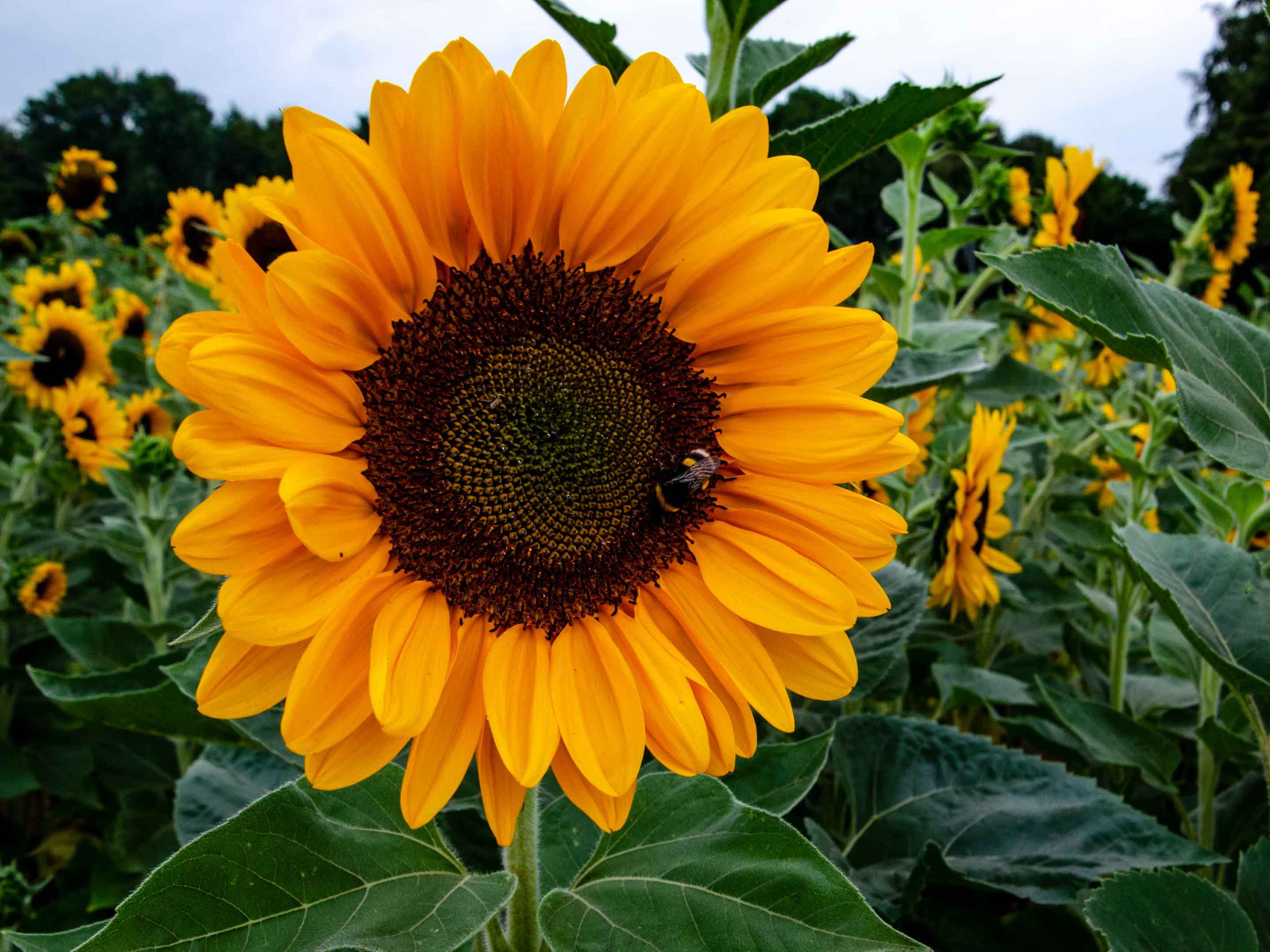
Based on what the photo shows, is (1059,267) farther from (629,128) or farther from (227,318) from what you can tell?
(227,318)

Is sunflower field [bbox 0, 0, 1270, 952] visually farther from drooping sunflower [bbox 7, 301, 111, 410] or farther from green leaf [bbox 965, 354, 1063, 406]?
drooping sunflower [bbox 7, 301, 111, 410]

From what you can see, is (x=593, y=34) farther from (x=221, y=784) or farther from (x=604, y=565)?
(x=221, y=784)

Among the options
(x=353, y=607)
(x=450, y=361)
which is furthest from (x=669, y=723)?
(x=450, y=361)

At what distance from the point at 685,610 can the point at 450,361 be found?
0.43 metres

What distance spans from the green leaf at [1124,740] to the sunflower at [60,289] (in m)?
5.20

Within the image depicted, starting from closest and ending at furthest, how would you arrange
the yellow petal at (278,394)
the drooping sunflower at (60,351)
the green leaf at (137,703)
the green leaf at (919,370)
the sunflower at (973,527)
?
the yellow petal at (278,394)
the green leaf at (137,703)
the green leaf at (919,370)
the sunflower at (973,527)
the drooping sunflower at (60,351)

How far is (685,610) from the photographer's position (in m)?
1.15

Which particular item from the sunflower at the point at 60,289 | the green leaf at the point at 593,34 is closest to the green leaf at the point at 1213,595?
the green leaf at the point at 593,34

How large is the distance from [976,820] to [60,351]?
15.0ft

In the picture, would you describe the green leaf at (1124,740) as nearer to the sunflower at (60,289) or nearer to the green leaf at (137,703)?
the green leaf at (137,703)

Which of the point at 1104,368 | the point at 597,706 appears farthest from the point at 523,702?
the point at 1104,368

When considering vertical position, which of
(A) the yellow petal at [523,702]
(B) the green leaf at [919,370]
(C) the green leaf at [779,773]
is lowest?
(C) the green leaf at [779,773]

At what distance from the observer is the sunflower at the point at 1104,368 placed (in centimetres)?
493

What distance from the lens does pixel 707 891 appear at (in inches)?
41.1
